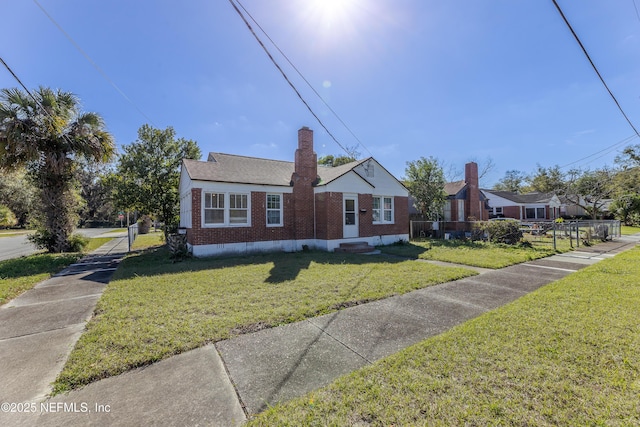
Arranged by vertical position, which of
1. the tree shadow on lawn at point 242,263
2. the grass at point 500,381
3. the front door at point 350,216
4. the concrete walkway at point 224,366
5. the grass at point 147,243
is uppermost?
the front door at point 350,216

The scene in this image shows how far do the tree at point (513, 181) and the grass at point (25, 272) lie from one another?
71.0m

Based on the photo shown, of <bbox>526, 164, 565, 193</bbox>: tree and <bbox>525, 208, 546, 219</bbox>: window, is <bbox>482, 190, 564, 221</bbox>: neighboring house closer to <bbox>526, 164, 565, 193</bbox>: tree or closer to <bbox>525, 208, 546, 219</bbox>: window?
<bbox>525, 208, 546, 219</bbox>: window

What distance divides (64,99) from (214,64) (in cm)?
949

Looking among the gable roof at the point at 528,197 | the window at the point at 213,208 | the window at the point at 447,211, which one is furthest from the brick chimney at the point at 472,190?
the window at the point at 213,208

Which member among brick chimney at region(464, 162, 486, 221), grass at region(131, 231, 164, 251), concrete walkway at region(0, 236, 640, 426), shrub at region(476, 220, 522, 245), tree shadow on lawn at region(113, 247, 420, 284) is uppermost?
brick chimney at region(464, 162, 486, 221)

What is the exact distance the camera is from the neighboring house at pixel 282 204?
38.5ft

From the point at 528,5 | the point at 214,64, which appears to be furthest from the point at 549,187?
the point at 214,64

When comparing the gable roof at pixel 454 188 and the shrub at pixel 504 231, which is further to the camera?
the gable roof at pixel 454 188

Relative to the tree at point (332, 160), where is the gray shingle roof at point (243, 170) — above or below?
below

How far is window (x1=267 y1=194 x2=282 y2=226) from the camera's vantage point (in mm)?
13172

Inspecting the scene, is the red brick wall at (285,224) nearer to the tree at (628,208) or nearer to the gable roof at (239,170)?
the gable roof at (239,170)

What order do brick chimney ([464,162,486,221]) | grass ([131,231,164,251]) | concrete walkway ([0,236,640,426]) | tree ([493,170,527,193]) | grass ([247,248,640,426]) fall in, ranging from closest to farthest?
grass ([247,248,640,426]) < concrete walkway ([0,236,640,426]) < grass ([131,231,164,251]) < brick chimney ([464,162,486,221]) < tree ([493,170,527,193])

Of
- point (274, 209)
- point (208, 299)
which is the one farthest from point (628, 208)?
point (208, 299)

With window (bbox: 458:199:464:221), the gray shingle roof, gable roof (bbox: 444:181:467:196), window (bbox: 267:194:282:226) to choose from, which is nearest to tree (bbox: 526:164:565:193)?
gable roof (bbox: 444:181:467:196)
